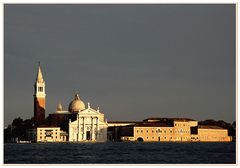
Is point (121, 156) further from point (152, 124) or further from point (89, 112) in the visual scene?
point (152, 124)

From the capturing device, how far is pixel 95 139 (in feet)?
145

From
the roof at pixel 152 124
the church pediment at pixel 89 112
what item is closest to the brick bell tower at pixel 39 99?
the church pediment at pixel 89 112

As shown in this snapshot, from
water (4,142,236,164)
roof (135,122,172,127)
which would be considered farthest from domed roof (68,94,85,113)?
water (4,142,236,164)

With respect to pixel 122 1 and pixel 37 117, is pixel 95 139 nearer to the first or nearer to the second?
pixel 37 117

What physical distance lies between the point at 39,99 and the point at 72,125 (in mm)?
2664

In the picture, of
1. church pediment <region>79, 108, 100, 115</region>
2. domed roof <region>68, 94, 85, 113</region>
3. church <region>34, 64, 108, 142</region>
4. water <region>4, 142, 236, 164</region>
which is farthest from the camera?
domed roof <region>68, 94, 85, 113</region>

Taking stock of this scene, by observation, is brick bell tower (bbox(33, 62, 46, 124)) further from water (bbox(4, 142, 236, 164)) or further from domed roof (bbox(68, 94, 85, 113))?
water (bbox(4, 142, 236, 164))

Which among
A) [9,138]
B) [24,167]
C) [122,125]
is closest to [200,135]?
[122,125]

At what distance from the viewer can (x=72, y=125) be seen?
44.4 metres

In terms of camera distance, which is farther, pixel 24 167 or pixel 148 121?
pixel 148 121

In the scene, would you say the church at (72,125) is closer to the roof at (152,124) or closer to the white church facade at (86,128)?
the white church facade at (86,128)

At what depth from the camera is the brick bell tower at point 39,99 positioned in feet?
145

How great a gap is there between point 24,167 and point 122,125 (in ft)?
122

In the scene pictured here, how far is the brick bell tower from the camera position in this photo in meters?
44.2
